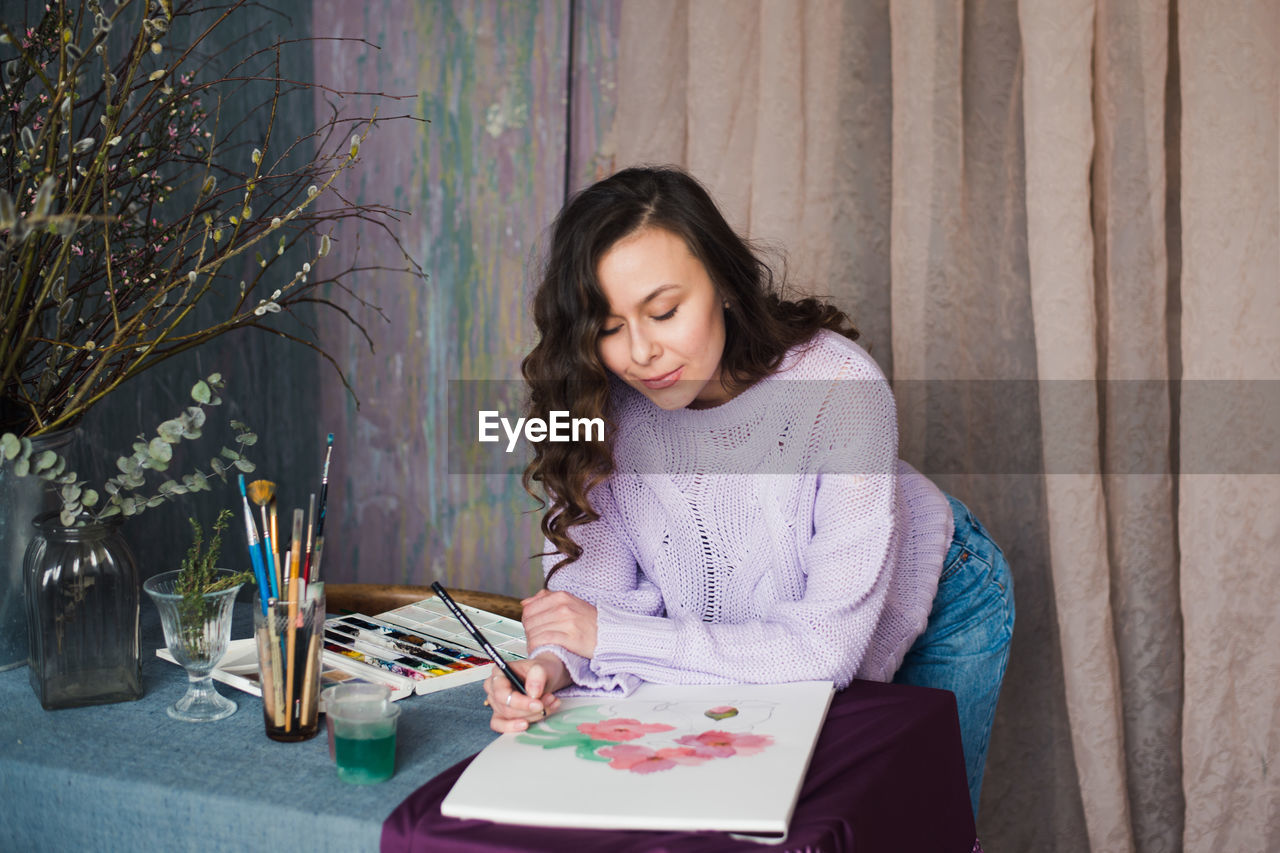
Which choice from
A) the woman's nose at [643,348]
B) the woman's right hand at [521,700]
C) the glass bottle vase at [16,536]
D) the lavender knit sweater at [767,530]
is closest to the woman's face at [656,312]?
the woman's nose at [643,348]

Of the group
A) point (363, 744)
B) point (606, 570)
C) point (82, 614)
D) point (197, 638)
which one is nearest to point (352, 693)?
point (363, 744)

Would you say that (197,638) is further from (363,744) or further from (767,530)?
(767,530)

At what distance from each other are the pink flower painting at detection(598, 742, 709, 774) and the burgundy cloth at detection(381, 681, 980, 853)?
0.07 meters

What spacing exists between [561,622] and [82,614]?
45 cm

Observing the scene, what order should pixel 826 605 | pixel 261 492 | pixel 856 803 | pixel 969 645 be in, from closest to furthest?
pixel 856 803
pixel 261 492
pixel 826 605
pixel 969 645

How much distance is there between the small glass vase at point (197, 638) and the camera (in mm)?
979

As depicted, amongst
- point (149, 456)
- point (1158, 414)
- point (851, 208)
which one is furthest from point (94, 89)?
point (1158, 414)

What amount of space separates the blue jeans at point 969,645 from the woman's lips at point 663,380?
0.43 metres

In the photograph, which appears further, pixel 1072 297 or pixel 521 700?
pixel 1072 297

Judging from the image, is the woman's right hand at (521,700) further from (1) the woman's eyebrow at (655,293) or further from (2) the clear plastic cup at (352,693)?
(1) the woman's eyebrow at (655,293)

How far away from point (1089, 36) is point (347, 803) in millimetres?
1427

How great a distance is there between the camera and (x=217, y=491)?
202 centimetres

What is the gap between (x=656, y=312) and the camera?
1199mm

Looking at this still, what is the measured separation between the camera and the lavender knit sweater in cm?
108
